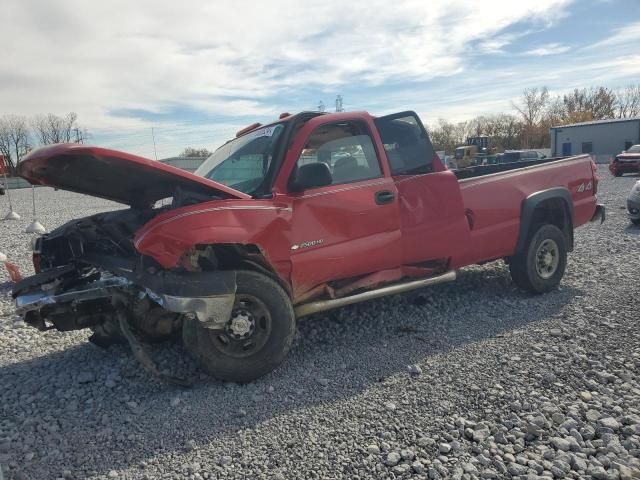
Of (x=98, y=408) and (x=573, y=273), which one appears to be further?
(x=573, y=273)

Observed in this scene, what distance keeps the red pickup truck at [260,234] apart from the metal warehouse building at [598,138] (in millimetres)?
46483

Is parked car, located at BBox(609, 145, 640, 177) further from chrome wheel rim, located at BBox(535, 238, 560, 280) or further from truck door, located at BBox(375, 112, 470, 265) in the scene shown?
truck door, located at BBox(375, 112, 470, 265)

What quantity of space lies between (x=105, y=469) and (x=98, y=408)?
80 centimetres

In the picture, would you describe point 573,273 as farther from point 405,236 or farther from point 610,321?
point 405,236

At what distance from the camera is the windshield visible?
413 centimetres

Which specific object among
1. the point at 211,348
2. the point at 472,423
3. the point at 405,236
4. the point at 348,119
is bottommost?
the point at 472,423

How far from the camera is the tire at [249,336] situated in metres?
3.52

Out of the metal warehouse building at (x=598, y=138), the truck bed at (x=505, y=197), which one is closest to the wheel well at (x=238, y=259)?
the truck bed at (x=505, y=197)

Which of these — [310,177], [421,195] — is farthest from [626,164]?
[310,177]

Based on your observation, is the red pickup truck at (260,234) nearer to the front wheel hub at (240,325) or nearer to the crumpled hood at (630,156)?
the front wheel hub at (240,325)

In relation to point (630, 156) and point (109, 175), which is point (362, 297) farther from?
point (630, 156)

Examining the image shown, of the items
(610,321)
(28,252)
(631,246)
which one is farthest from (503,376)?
(28,252)

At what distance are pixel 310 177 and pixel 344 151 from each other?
0.77m

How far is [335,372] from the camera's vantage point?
3762 mm
